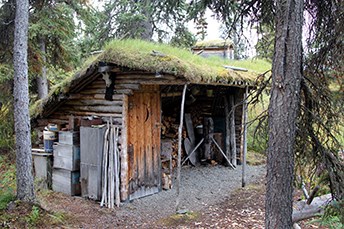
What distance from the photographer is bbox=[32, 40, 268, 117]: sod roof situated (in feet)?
20.8

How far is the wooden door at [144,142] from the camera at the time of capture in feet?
24.2

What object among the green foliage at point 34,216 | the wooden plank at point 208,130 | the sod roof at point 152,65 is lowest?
the green foliage at point 34,216

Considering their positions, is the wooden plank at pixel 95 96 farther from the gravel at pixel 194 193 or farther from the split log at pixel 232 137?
Answer: the split log at pixel 232 137

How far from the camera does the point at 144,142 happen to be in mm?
Answer: 7730

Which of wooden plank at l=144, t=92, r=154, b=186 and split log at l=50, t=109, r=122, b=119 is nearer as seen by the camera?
split log at l=50, t=109, r=122, b=119

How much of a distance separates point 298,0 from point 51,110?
676 centimetres

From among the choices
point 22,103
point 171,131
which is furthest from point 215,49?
point 22,103

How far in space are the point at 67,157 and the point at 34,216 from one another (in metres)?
2.29

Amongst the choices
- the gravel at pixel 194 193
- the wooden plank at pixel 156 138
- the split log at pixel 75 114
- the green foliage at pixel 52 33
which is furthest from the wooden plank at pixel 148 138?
the green foliage at pixel 52 33

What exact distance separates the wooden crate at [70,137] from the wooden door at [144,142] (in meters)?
1.26

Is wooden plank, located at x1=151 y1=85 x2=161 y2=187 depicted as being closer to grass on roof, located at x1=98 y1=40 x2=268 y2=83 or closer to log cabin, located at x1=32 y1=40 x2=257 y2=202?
log cabin, located at x1=32 y1=40 x2=257 y2=202

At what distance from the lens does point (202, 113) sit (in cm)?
1130

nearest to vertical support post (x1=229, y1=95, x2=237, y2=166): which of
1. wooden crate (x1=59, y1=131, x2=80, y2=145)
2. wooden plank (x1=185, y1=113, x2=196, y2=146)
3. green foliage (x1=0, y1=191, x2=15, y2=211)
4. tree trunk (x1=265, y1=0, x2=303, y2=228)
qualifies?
wooden plank (x1=185, y1=113, x2=196, y2=146)

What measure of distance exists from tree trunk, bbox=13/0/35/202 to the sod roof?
1636 mm
